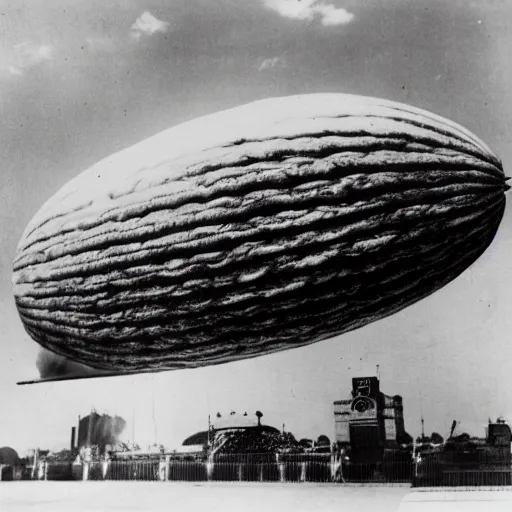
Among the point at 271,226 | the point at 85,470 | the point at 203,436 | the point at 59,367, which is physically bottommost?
the point at 85,470

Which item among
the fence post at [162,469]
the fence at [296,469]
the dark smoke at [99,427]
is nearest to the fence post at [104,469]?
the fence at [296,469]

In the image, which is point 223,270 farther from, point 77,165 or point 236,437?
point 236,437

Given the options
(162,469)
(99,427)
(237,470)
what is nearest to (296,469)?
(237,470)


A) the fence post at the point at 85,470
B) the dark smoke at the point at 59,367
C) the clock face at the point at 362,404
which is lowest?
the fence post at the point at 85,470

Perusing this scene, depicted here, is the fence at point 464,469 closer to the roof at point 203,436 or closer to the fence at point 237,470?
the fence at point 237,470

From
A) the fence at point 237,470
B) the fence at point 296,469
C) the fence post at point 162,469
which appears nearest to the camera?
the fence at point 296,469

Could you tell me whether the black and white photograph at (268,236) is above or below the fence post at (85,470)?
above

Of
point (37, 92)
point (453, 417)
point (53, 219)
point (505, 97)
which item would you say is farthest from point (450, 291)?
point (37, 92)

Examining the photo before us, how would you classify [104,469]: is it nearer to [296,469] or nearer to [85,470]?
[85,470]

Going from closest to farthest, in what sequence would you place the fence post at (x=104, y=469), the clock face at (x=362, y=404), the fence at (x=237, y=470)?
the clock face at (x=362, y=404) → the fence at (x=237, y=470) → the fence post at (x=104, y=469)
